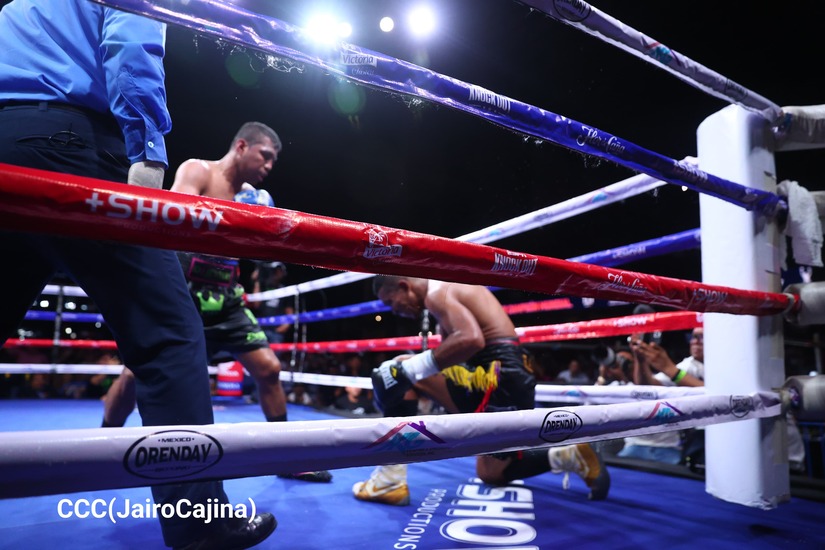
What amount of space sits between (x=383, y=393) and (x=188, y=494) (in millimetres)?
935

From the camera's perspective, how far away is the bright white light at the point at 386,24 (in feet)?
14.3

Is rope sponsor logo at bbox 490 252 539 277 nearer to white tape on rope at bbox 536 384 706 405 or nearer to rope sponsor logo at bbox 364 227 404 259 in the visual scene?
rope sponsor logo at bbox 364 227 404 259

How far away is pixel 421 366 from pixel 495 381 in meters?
0.46

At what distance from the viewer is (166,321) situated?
1.04 meters

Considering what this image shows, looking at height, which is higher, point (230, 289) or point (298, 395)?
point (230, 289)

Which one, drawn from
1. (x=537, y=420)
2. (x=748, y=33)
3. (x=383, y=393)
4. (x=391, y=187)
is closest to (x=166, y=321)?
(x=537, y=420)

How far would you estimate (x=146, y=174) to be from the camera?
96cm

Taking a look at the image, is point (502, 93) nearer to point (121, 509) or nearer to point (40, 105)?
point (40, 105)

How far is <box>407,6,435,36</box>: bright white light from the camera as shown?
4.23 metres

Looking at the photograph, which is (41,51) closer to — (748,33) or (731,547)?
(731,547)

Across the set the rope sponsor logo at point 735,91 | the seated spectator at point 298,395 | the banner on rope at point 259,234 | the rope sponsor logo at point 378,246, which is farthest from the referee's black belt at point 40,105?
the seated spectator at point 298,395

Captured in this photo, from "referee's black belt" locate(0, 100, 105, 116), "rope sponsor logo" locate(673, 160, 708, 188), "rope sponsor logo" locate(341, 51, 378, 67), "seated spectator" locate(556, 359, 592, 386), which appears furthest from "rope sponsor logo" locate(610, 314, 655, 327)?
"seated spectator" locate(556, 359, 592, 386)

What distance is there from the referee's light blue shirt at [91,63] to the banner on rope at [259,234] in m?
0.30

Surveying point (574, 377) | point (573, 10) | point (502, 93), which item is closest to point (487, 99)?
point (573, 10)
